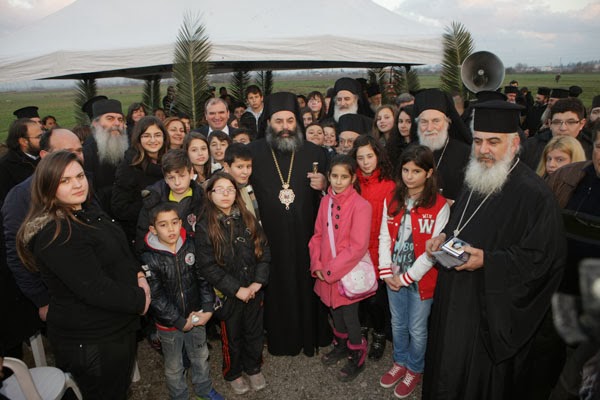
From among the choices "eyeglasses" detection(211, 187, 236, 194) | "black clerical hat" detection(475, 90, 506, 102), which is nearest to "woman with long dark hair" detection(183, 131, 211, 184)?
"eyeglasses" detection(211, 187, 236, 194)

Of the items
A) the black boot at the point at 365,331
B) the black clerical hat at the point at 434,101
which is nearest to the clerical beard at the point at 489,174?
the black clerical hat at the point at 434,101

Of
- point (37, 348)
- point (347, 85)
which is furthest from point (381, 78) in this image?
point (37, 348)

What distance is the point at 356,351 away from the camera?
3.61 m

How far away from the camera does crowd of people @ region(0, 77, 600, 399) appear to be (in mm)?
2363

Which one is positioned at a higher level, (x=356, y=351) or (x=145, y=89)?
(x=145, y=89)

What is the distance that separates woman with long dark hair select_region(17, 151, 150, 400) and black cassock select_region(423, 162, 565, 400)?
214 centimetres

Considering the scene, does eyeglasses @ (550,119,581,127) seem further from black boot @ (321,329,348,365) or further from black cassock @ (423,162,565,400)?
black boot @ (321,329,348,365)

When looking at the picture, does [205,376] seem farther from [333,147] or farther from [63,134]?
[333,147]

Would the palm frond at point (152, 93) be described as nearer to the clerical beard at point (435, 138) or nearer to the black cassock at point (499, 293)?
the clerical beard at point (435, 138)

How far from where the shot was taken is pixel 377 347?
3916mm

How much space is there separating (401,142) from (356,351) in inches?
90.2

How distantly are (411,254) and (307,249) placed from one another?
42.2 inches

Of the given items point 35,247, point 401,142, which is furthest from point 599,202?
point 35,247

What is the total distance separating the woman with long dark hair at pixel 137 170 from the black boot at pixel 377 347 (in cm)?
266
